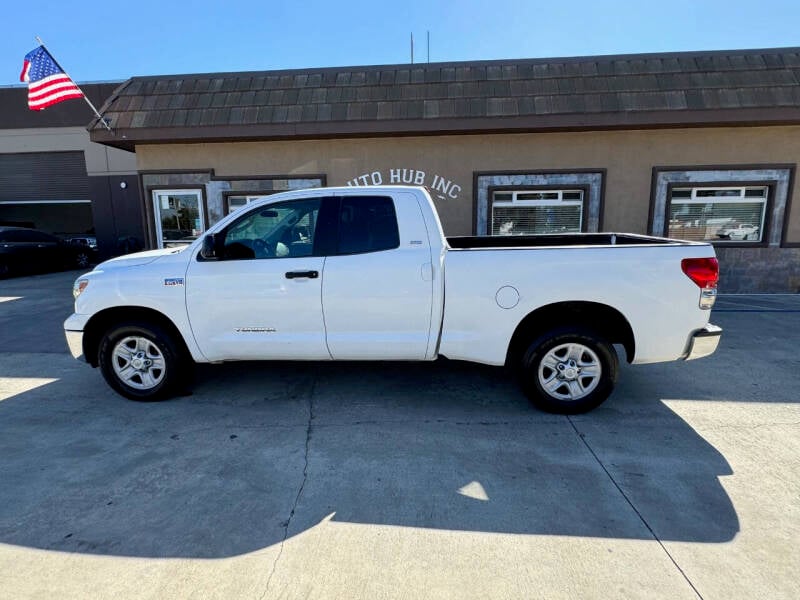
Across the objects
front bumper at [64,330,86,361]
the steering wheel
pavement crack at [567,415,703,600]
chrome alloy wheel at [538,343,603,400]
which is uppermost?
the steering wheel

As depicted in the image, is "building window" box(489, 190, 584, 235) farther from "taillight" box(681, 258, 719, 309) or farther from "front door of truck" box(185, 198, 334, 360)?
"front door of truck" box(185, 198, 334, 360)

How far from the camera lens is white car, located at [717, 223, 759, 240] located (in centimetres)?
934

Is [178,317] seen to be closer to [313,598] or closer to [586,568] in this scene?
[313,598]

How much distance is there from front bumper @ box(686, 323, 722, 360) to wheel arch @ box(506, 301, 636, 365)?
0.45 metres

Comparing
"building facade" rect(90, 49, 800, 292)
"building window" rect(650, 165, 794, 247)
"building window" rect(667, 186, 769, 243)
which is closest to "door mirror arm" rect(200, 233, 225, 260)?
"building facade" rect(90, 49, 800, 292)

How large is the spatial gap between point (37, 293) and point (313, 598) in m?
12.0

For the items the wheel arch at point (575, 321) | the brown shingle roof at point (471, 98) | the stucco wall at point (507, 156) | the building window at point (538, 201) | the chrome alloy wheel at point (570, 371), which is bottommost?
the chrome alloy wheel at point (570, 371)

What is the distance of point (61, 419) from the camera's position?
13.6ft

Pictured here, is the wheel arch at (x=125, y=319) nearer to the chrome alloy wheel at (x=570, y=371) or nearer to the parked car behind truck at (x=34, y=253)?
the chrome alloy wheel at (x=570, y=371)

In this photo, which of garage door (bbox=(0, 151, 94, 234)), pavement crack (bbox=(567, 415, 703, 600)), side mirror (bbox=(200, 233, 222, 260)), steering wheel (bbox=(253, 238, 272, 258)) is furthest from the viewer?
garage door (bbox=(0, 151, 94, 234))

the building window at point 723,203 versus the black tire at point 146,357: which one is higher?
the building window at point 723,203

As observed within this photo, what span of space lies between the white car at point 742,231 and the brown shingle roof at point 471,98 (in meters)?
2.03

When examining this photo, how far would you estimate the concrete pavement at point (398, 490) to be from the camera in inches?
91.4

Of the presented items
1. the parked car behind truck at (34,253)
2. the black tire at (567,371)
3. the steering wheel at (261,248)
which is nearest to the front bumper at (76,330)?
the steering wheel at (261,248)
